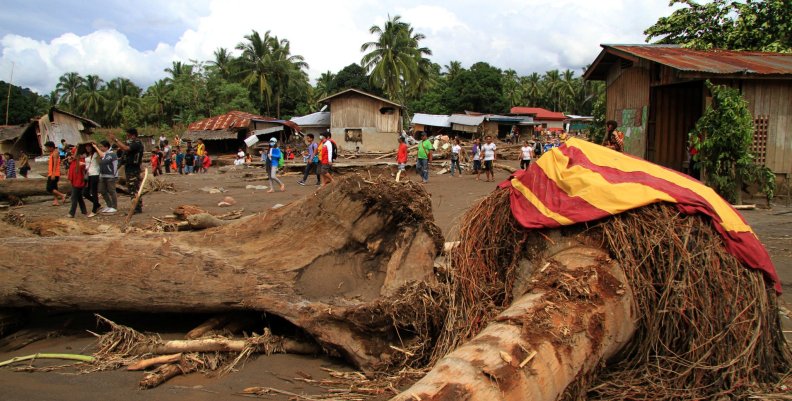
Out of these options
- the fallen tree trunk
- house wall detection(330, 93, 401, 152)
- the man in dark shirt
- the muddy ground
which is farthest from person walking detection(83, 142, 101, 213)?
house wall detection(330, 93, 401, 152)

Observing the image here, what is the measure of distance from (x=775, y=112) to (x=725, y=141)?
6.95 ft

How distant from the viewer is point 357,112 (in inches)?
1371

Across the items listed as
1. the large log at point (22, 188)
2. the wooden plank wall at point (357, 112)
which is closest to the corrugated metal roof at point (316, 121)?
the wooden plank wall at point (357, 112)

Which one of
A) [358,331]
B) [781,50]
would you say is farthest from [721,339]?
[781,50]

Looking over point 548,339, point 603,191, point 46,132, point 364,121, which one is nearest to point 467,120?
point 364,121

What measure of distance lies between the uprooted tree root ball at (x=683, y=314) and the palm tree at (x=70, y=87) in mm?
69790

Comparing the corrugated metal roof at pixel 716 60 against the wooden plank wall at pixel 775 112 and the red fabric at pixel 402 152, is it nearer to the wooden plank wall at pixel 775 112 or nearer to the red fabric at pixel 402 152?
the wooden plank wall at pixel 775 112

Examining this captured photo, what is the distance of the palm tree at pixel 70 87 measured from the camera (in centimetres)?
6162

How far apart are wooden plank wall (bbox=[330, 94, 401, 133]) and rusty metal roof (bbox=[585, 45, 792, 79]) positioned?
2050cm

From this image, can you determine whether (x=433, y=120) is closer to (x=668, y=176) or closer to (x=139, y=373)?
(x=668, y=176)

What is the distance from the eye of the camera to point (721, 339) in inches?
131

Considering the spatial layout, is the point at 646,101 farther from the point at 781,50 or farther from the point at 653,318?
the point at 653,318

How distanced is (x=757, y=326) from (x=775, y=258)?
14.6 feet

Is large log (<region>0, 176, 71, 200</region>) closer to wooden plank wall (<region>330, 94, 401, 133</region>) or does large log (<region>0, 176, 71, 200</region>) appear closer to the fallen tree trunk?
the fallen tree trunk
